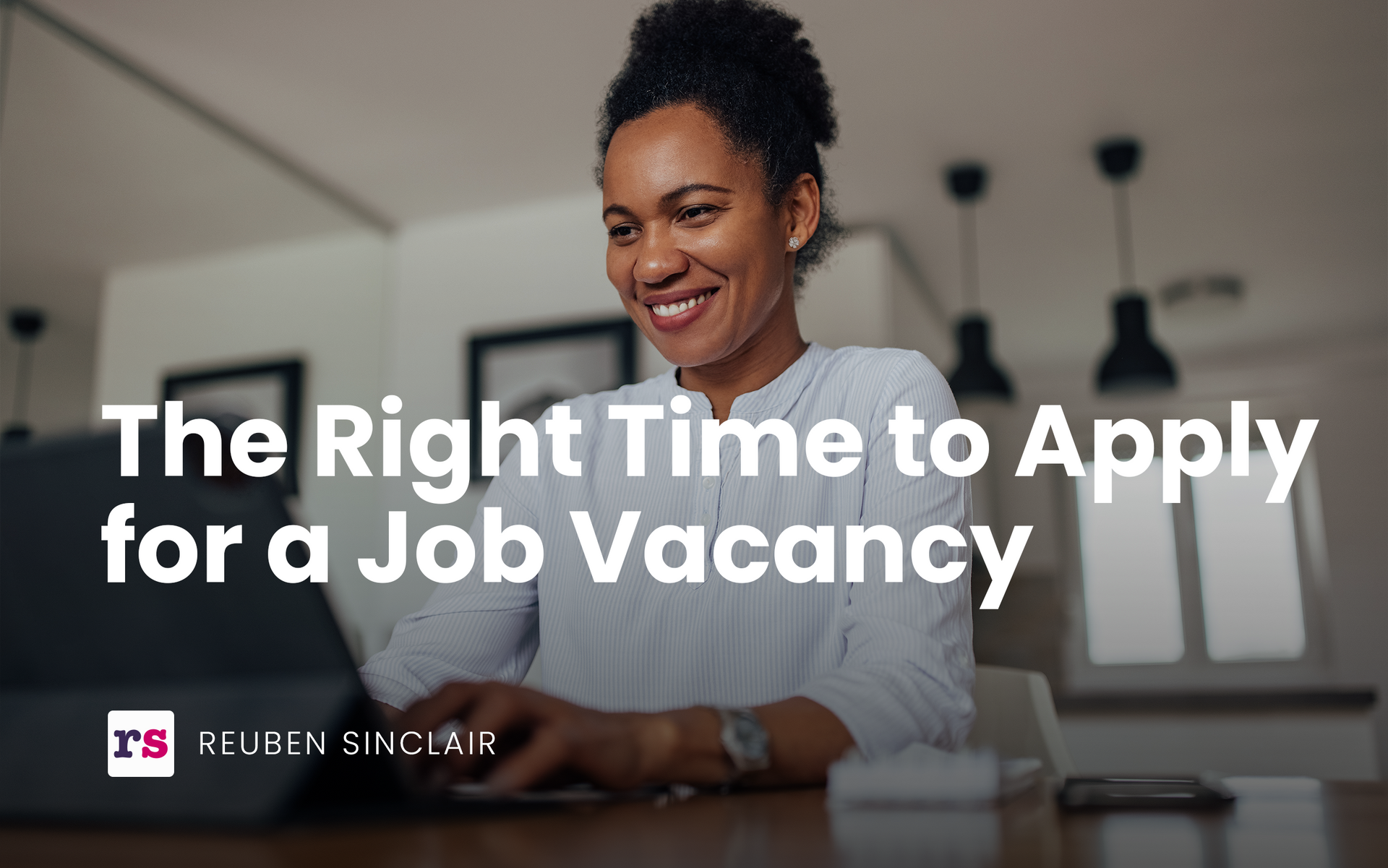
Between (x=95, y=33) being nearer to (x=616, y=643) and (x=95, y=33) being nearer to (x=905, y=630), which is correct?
(x=616, y=643)

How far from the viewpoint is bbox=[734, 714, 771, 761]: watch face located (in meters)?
0.72

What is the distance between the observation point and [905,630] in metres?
0.90

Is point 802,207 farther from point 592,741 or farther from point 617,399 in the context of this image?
point 592,741

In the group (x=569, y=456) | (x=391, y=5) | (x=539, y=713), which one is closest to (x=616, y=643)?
(x=569, y=456)

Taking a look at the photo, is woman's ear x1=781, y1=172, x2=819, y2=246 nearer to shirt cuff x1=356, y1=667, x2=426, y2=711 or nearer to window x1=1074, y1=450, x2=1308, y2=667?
shirt cuff x1=356, y1=667, x2=426, y2=711

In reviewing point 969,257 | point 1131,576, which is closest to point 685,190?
point 969,257

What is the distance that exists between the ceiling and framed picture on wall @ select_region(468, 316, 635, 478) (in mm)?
519

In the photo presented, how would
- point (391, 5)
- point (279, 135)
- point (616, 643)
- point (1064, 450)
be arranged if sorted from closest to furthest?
point (616, 643)
point (391, 5)
point (279, 135)
point (1064, 450)

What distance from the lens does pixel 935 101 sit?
121 inches

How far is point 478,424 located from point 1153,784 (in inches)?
124

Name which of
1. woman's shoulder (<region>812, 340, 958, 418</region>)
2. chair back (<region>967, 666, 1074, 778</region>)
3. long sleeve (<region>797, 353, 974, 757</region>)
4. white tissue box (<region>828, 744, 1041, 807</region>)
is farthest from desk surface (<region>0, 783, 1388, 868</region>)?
chair back (<region>967, 666, 1074, 778</region>)

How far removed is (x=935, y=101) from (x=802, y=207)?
1.92 metres

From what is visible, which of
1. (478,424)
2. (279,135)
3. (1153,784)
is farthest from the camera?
(478,424)

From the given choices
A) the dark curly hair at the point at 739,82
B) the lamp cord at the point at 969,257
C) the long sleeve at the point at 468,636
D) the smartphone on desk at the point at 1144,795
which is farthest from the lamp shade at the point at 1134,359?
the smartphone on desk at the point at 1144,795
